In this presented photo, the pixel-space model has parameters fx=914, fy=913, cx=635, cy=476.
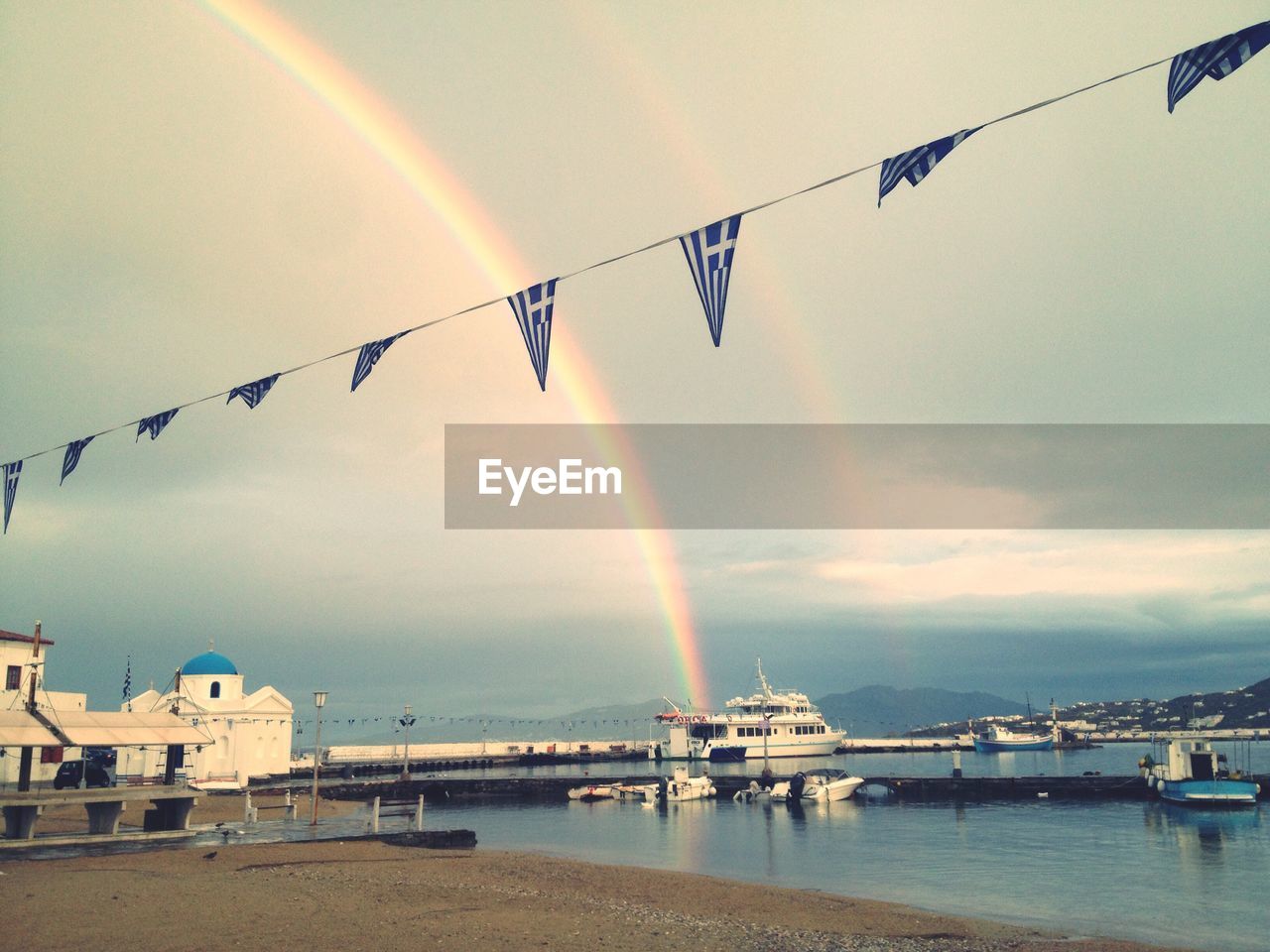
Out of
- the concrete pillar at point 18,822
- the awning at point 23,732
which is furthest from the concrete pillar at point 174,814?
the awning at point 23,732

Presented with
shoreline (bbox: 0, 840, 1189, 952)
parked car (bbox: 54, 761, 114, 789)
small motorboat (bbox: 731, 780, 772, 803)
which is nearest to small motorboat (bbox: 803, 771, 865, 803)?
small motorboat (bbox: 731, 780, 772, 803)

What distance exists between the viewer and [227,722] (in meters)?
59.2

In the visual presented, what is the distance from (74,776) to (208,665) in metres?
15.8

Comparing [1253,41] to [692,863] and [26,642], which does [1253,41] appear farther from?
[26,642]


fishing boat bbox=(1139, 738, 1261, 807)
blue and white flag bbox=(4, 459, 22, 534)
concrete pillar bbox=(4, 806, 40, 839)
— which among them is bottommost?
fishing boat bbox=(1139, 738, 1261, 807)

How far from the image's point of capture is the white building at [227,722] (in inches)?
2195

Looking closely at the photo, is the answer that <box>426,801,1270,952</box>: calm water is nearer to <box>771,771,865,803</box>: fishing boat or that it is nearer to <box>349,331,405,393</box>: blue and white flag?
<box>771,771,865,803</box>: fishing boat

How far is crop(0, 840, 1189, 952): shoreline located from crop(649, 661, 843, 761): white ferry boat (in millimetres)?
105127

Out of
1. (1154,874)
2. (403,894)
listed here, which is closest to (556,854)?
(403,894)

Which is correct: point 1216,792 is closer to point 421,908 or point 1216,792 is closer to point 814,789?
point 814,789

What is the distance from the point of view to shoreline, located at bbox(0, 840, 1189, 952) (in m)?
14.5

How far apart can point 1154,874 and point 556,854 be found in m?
22.7

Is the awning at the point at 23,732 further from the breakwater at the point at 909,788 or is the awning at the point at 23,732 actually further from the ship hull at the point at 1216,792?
the ship hull at the point at 1216,792

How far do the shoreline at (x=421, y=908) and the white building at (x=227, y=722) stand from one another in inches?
1390
